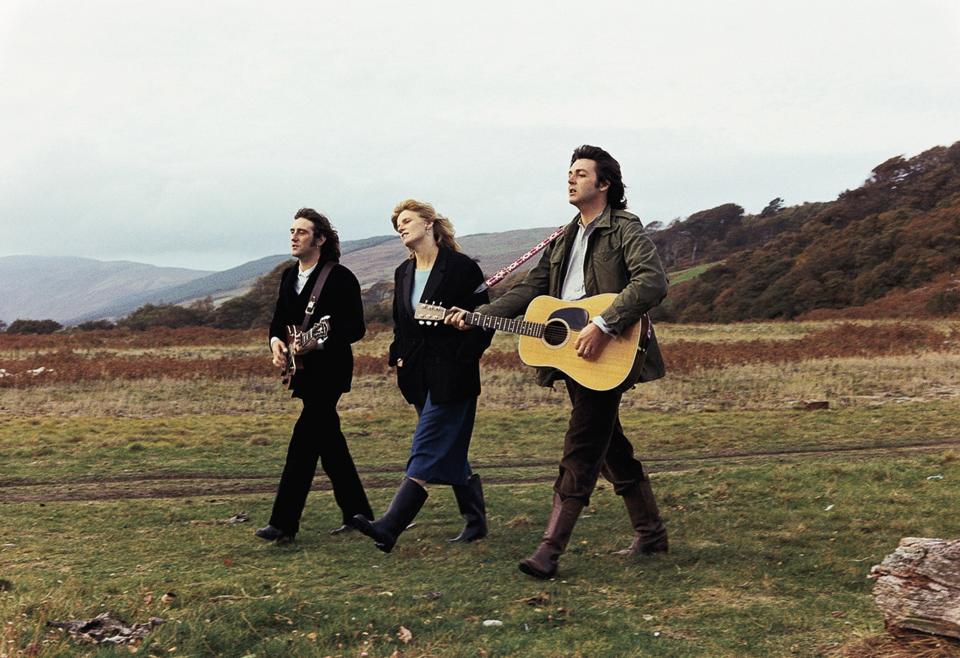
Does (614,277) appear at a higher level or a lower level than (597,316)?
higher

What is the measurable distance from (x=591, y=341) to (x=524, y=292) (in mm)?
826

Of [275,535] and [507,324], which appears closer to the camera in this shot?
[507,324]

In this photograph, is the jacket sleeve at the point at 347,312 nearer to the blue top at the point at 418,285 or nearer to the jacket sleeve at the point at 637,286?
the blue top at the point at 418,285

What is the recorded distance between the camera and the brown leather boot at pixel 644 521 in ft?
21.0

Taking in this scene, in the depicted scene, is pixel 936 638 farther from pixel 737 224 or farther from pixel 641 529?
pixel 737 224

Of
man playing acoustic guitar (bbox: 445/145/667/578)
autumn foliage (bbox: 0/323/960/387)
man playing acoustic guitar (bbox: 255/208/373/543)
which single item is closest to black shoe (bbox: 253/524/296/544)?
man playing acoustic guitar (bbox: 255/208/373/543)

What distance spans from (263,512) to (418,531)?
1.75m

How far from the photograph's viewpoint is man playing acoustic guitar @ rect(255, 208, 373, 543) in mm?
7094

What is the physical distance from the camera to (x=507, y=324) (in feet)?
20.0

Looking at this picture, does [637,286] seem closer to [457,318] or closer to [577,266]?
[577,266]

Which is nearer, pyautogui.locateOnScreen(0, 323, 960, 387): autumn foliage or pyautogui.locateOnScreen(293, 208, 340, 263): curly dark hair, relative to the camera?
pyautogui.locateOnScreen(293, 208, 340, 263): curly dark hair

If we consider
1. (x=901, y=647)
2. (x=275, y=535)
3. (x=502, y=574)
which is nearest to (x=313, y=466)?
(x=275, y=535)

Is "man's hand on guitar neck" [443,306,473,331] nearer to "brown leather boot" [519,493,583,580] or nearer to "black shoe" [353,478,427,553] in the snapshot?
"black shoe" [353,478,427,553]

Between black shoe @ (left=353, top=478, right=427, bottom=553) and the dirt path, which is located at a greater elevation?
black shoe @ (left=353, top=478, right=427, bottom=553)
